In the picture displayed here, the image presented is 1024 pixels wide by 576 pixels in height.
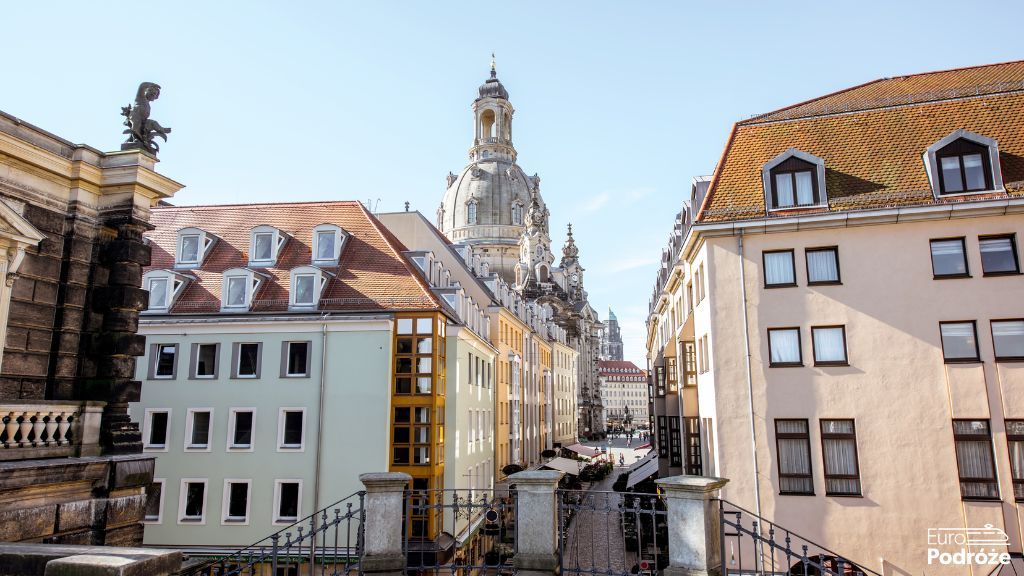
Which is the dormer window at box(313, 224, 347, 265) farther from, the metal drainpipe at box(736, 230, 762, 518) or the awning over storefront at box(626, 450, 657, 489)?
the awning over storefront at box(626, 450, 657, 489)

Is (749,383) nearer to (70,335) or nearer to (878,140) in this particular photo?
(878,140)

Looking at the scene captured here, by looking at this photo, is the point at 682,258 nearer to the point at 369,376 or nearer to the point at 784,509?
the point at 784,509

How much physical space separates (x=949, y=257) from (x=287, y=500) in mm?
21591

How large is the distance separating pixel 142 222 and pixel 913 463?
59.0 feet

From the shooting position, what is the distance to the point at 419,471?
77.8ft

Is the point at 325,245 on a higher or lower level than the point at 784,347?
higher

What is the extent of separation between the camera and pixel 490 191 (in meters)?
97.3

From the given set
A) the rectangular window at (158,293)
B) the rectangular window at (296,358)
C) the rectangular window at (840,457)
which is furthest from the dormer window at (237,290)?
the rectangular window at (840,457)

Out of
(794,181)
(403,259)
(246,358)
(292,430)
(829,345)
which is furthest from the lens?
(403,259)

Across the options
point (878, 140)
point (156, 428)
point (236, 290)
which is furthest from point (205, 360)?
point (878, 140)

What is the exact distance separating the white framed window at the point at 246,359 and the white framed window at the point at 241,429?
1.31 metres

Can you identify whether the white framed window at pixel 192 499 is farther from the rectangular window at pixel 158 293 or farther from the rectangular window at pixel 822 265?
the rectangular window at pixel 822 265

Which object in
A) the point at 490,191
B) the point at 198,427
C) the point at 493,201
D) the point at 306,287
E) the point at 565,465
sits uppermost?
the point at 490,191

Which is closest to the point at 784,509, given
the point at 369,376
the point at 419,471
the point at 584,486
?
the point at 419,471
